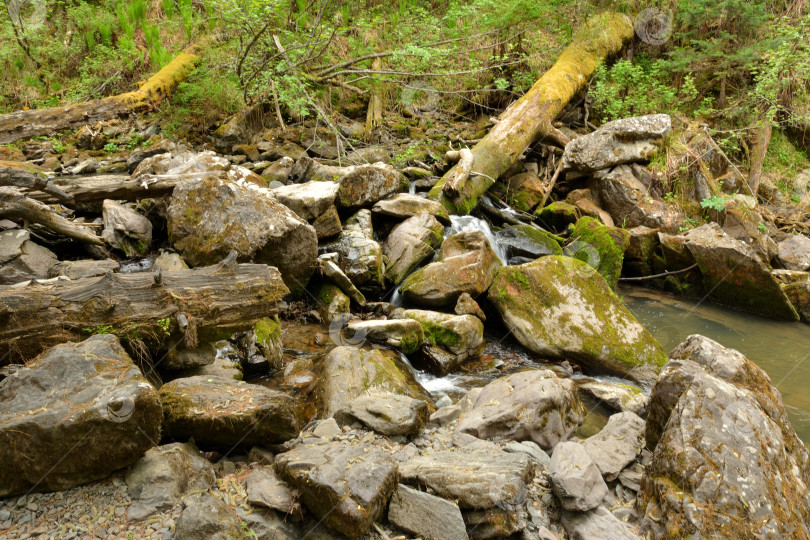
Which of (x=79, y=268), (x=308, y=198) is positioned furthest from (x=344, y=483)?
(x=308, y=198)

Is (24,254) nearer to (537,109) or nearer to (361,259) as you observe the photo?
(361,259)

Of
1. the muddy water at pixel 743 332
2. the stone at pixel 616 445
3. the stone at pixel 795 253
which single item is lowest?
the muddy water at pixel 743 332

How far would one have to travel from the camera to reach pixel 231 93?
37.7 feet

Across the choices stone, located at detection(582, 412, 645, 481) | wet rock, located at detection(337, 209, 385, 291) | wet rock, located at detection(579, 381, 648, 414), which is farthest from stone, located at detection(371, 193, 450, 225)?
stone, located at detection(582, 412, 645, 481)

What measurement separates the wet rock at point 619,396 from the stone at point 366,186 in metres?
4.32

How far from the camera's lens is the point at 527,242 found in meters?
8.04

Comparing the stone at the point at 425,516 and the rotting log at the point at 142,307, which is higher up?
the rotting log at the point at 142,307

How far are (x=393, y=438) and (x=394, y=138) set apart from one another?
964 centimetres

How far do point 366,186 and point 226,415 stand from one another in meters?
5.07

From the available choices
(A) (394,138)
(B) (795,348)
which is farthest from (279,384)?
(A) (394,138)

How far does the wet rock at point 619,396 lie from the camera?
4570 mm

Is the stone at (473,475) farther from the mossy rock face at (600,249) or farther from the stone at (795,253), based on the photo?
the stone at (795,253)

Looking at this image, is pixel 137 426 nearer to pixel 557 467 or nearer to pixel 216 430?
pixel 216 430

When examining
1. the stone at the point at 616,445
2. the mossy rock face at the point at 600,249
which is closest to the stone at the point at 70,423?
the stone at the point at 616,445
